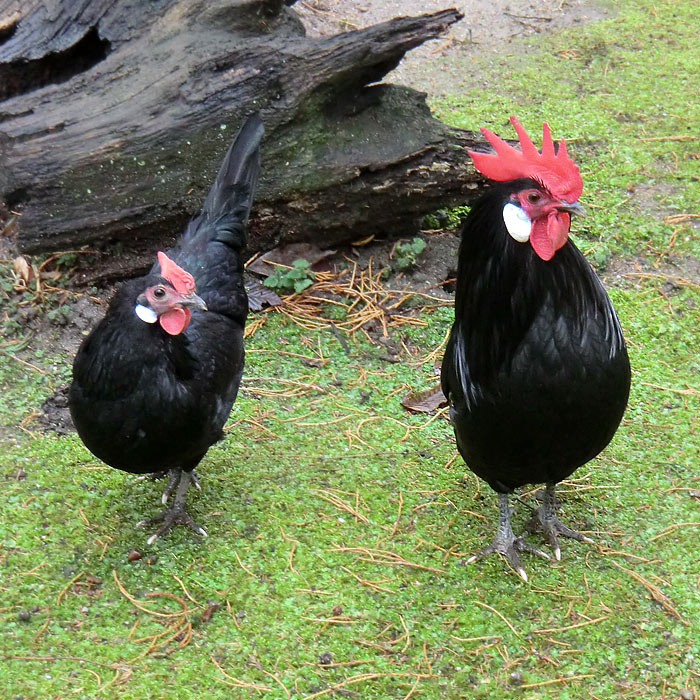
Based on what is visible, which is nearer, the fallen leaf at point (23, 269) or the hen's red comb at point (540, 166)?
the hen's red comb at point (540, 166)

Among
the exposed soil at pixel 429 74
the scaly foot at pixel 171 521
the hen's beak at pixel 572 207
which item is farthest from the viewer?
the exposed soil at pixel 429 74

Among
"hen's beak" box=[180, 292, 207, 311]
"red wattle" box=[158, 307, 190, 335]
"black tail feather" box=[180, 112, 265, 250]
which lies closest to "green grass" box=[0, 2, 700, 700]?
"black tail feather" box=[180, 112, 265, 250]

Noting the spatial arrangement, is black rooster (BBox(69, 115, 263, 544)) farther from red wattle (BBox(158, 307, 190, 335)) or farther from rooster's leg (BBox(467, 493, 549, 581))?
rooster's leg (BBox(467, 493, 549, 581))

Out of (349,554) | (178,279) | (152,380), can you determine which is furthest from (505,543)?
(178,279)

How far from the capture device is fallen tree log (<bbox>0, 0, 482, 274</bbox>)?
543 centimetres

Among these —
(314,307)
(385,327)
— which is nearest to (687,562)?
(385,327)

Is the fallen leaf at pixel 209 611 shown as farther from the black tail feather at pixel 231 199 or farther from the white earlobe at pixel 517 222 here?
the white earlobe at pixel 517 222

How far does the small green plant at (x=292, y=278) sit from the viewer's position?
601 centimetres

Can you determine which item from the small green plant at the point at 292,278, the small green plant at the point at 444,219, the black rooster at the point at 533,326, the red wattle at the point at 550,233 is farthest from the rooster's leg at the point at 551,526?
the small green plant at the point at 444,219

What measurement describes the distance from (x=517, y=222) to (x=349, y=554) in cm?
188

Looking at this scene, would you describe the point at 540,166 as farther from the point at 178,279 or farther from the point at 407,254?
the point at 407,254

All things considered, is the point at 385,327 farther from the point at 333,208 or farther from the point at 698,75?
the point at 698,75

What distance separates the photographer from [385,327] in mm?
5875

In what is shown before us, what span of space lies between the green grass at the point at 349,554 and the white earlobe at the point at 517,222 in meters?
1.73
